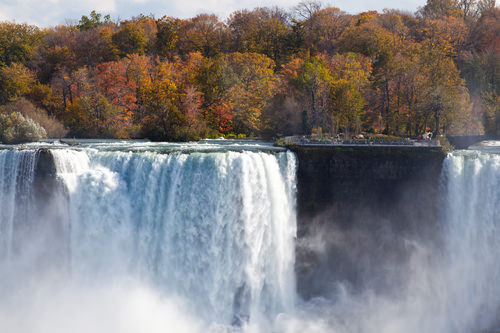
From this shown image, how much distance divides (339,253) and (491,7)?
49833mm

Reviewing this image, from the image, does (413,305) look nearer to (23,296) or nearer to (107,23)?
(23,296)

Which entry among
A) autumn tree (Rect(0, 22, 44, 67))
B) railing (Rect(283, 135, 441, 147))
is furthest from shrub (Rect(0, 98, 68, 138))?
railing (Rect(283, 135, 441, 147))

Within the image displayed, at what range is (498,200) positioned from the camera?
20.7 metres

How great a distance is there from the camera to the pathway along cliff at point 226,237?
2009 cm

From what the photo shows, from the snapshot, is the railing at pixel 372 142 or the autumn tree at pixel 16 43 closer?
the railing at pixel 372 142

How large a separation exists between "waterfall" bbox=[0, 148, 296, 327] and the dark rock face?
3.60 metres

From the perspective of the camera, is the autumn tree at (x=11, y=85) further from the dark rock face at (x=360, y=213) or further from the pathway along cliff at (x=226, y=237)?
the dark rock face at (x=360, y=213)

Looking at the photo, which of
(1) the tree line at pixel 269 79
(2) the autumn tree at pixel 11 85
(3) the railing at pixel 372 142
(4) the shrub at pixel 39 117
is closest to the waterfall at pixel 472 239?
(3) the railing at pixel 372 142

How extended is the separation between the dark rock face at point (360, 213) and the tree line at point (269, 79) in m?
8.52

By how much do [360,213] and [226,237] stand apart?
7496mm

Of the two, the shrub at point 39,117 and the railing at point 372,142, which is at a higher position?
the shrub at point 39,117

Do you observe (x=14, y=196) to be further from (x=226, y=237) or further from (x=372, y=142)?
(x=372, y=142)

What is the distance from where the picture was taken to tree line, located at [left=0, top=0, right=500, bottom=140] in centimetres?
3453

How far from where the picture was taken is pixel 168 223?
67.4 feet
